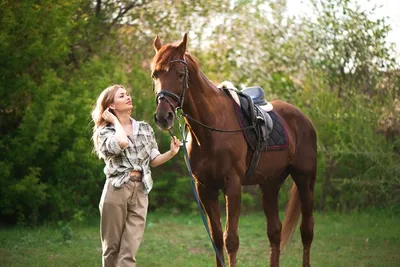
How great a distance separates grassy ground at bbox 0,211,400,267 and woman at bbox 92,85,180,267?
301 centimetres

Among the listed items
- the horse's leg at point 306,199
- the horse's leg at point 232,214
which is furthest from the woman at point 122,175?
the horse's leg at point 306,199

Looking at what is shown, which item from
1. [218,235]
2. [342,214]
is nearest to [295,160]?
[218,235]

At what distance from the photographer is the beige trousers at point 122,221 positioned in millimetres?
5027

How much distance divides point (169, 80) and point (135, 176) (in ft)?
2.85

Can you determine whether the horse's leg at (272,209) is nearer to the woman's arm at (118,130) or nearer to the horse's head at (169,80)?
the horse's head at (169,80)

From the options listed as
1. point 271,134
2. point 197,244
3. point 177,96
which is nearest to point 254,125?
point 271,134

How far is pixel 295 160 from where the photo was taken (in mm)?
7344

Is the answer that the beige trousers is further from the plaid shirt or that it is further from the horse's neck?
the horse's neck

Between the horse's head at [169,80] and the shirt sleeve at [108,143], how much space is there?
1.38 feet

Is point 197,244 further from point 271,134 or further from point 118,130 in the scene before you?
point 118,130

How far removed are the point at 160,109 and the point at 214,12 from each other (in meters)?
15.1

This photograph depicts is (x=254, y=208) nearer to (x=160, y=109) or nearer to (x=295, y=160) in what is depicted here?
(x=295, y=160)

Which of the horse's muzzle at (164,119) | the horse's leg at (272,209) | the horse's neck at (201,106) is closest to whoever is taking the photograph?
the horse's muzzle at (164,119)

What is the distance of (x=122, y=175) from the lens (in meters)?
5.07
